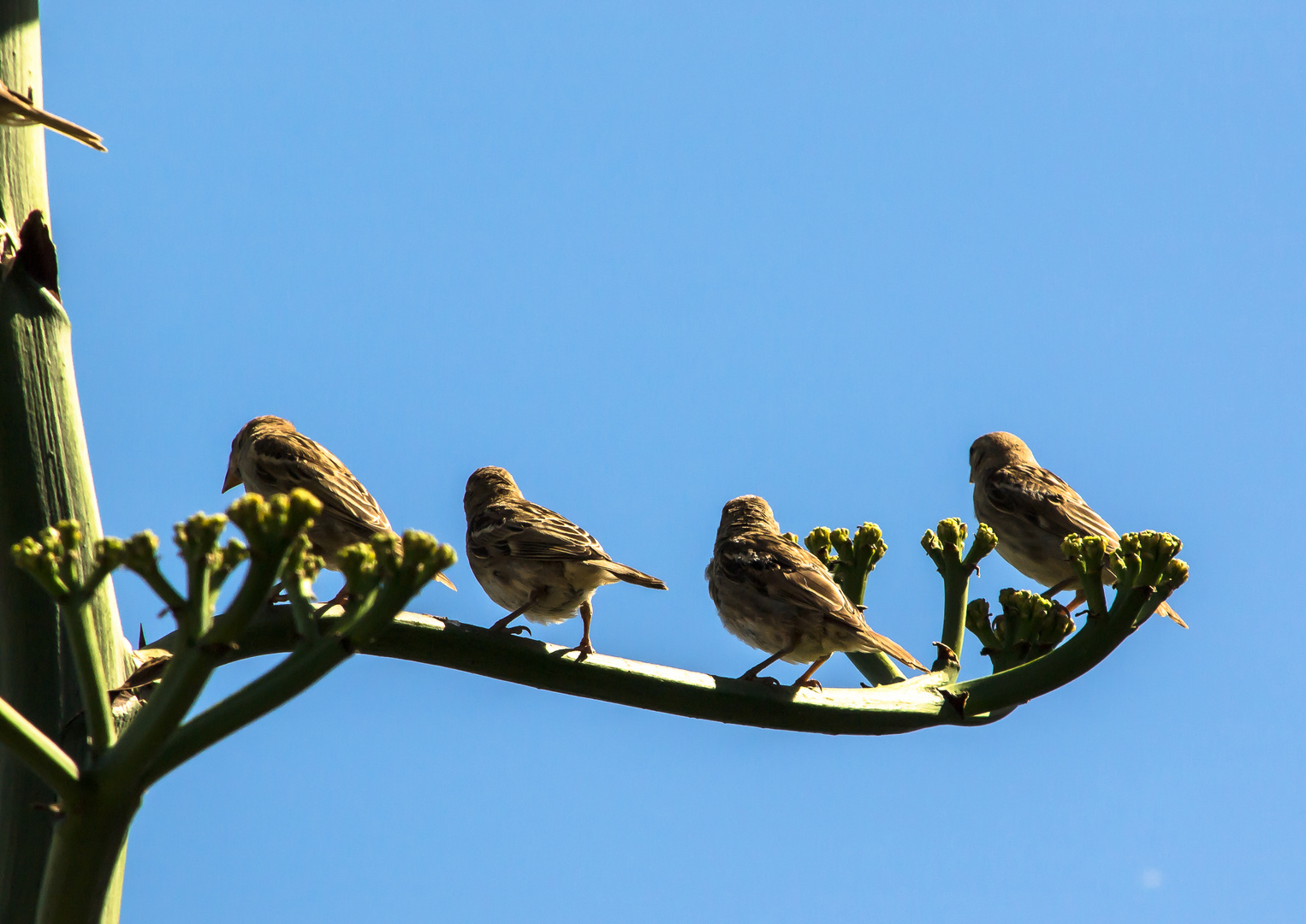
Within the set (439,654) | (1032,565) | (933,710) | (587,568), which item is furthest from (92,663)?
(1032,565)

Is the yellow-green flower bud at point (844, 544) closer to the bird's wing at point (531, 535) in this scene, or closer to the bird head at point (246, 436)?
the bird's wing at point (531, 535)

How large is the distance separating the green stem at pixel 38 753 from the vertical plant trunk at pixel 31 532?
1.22 meters

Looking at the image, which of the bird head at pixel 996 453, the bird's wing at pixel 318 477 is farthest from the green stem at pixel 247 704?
the bird head at pixel 996 453

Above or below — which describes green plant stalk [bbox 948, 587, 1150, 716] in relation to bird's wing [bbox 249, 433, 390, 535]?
below

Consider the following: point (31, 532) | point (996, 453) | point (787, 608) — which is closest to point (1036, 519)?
point (996, 453)

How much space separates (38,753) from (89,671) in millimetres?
234

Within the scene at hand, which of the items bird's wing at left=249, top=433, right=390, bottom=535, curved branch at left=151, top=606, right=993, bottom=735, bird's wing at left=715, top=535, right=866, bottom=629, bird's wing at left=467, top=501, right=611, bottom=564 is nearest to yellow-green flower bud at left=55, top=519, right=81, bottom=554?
curved branch at left=151, top=606, right=993, bottom=735

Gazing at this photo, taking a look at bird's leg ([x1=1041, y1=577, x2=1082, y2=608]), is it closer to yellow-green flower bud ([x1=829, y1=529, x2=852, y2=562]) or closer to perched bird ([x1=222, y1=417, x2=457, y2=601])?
yellow-green flower bud ([x1=829, y1=529, x2=852, y2=562])

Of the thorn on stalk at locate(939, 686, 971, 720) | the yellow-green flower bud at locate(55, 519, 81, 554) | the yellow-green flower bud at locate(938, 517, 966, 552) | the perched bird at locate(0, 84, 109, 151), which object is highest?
the perched bird at locate(0, 84, 109, 151)

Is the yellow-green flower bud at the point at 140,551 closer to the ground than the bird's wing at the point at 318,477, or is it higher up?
closer to the ground

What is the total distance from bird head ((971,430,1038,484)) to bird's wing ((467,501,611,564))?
4164mm

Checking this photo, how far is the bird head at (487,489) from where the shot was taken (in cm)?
766

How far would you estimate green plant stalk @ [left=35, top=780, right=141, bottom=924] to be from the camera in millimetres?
3119

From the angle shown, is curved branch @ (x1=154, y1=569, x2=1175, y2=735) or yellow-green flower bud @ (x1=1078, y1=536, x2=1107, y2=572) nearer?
curved branch @ (x1=154, y1=569, x2=1175, y2=735)
